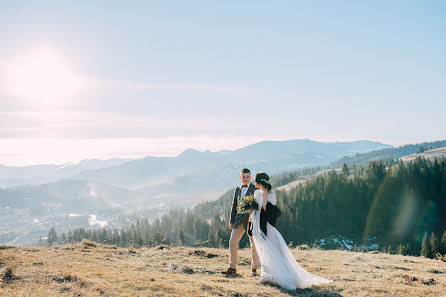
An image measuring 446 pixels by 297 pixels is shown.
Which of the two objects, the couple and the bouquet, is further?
the bouquet

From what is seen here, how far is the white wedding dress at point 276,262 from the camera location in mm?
11359

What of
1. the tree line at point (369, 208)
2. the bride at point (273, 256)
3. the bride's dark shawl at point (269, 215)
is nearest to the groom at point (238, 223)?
the bride at point (273, 256)

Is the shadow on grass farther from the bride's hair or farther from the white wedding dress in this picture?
the bride's hair

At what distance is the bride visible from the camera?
37.3 feet

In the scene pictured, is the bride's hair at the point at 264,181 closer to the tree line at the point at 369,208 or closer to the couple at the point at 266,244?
the couple at the point at 266,244

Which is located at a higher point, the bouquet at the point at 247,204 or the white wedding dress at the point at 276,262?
the bouquet at the point at 247,204

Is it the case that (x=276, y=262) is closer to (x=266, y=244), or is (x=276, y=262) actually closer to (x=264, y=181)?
(x=266, y=244)

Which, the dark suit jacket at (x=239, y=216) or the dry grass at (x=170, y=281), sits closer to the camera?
the dry grass at (x=170, y=281)

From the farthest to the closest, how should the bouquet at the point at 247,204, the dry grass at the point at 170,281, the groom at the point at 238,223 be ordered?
the groom at the point at 238,223, the bouquet at the point at 247,204, the dry grass at the point at 170,281

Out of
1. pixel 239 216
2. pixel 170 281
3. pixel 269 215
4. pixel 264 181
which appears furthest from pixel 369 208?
pixel 170 281

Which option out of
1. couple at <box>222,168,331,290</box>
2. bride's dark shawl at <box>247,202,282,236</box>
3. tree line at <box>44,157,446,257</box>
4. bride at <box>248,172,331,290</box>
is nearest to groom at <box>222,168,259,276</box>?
couple at <box>222,168,331,290</box>

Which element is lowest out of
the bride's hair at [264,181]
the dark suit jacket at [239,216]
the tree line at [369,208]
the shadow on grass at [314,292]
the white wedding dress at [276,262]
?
the tree line at [369,208]

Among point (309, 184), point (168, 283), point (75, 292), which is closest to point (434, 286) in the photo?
point (168, 283)

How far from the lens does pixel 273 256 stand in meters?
11.7
